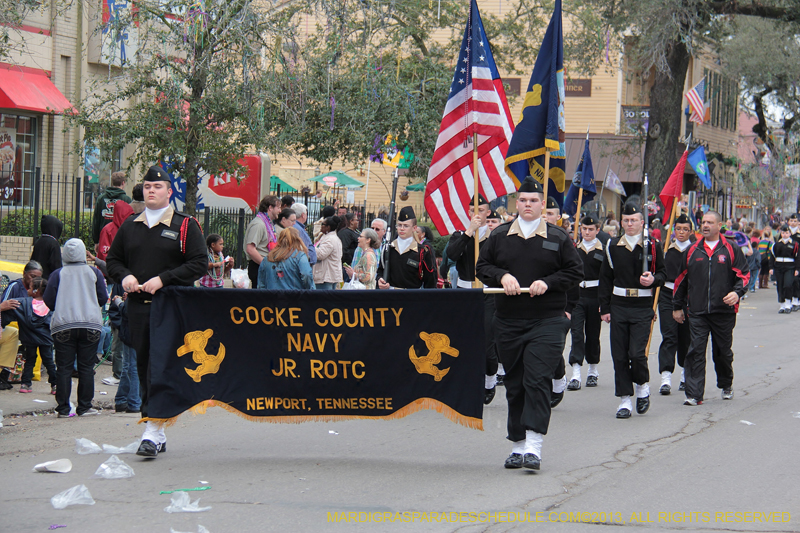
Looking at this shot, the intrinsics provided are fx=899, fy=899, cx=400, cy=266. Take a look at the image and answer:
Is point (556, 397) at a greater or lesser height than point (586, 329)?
lesser

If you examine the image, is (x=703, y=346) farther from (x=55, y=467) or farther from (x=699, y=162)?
(x=55, y=467)

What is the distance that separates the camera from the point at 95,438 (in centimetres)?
766

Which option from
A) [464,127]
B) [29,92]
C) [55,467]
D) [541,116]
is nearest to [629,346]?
[541,116]

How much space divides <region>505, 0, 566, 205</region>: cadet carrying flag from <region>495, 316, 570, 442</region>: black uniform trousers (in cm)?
296

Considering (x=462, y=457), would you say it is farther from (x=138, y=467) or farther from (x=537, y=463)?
(x=138, y=467)

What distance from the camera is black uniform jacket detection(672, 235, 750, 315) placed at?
9.91 m

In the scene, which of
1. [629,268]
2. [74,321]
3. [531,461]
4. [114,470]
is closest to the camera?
[114,470]

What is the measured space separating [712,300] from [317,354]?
512 centimetres

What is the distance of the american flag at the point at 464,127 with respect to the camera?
30.1 ft

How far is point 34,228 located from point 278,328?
818 centimetres

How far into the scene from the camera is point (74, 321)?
27.8 feet

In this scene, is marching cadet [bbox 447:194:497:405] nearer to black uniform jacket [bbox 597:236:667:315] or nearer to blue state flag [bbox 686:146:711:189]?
black uniform jacket [bbox 597:236:667:315]

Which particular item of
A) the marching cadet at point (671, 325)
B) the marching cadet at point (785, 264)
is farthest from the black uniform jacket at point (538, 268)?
the marching cadet at point (785, 264)

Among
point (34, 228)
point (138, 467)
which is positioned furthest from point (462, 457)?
point (34, 228)
